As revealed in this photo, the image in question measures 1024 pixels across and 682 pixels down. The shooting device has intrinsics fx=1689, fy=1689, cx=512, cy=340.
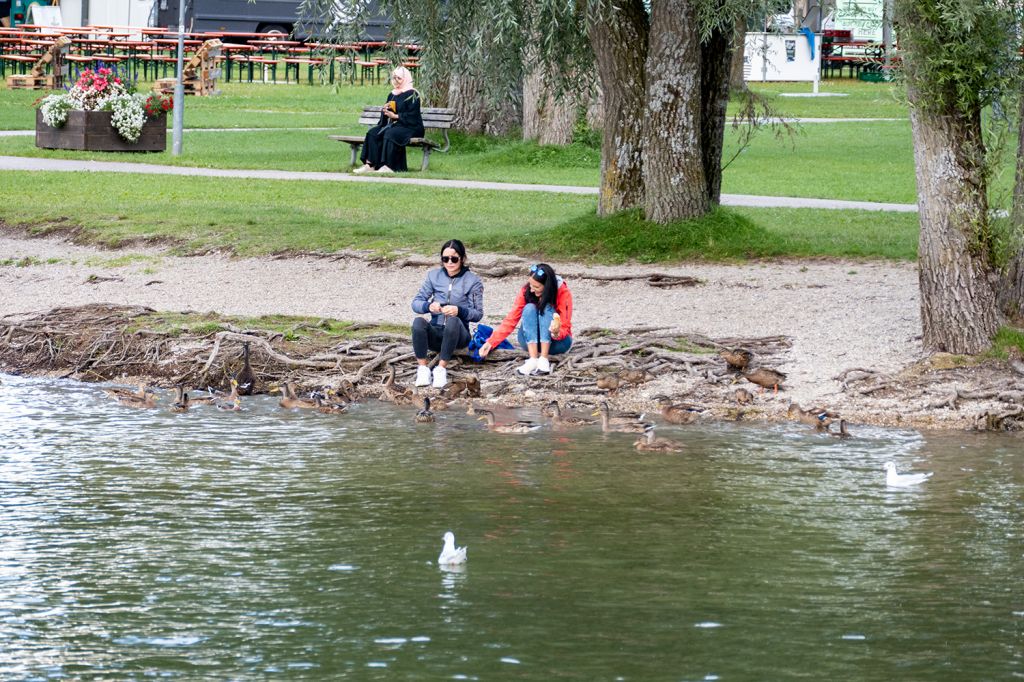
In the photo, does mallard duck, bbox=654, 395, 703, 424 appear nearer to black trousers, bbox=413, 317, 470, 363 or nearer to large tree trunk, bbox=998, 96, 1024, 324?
black trousers, bbox=413, 317, 470, 363

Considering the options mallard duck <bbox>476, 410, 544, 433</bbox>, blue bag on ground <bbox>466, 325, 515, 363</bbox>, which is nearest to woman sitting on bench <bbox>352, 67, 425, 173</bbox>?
blue bag on ground <bbox>466, 325, 515, 363</bbox>

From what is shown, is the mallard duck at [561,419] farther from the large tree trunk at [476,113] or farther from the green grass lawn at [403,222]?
the large tree trunk at [476,113]

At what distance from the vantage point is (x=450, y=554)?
7695mm

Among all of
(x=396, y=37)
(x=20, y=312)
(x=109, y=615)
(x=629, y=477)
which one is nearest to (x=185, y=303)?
(x=20, y=312)

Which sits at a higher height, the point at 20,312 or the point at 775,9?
the point at 775,9

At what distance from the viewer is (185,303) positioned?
14898 mm

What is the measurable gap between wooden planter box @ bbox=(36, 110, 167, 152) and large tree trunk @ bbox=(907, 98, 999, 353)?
55.4 ft

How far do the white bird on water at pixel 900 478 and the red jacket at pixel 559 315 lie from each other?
3.52 m

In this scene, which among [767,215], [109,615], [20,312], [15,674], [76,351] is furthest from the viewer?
[767,215]

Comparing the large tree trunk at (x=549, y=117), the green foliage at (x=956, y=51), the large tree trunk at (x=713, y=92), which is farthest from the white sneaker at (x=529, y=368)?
the large tree trunk at (x=549, y=117)

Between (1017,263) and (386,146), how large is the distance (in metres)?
14.2

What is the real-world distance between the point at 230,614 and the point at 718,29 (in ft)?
31.6

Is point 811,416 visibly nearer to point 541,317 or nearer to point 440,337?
point 541,317

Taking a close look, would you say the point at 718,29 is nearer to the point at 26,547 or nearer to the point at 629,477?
the point at 629,477
